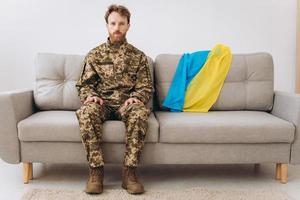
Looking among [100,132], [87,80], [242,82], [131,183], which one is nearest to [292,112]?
[242,82]

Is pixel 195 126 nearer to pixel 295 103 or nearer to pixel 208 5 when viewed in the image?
pixel 295 103

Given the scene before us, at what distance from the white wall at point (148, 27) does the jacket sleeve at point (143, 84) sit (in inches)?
25.7

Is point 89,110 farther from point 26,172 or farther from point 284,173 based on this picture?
point 284,173

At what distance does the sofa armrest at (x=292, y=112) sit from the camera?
2037mm

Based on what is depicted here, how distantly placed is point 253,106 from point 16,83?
1941mm

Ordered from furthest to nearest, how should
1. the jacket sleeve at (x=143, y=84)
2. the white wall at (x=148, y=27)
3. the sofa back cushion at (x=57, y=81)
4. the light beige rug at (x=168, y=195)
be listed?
the white wall at (x=148, y=27)
the sofa back cushion at (x=57, y=81)
the jacket sleeve at (x=143, y=84)
the light beige rug at (x=168, y=195)

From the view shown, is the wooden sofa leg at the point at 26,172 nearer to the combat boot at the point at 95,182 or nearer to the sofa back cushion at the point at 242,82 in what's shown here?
the combat boot at the point at 95,182

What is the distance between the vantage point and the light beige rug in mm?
1842

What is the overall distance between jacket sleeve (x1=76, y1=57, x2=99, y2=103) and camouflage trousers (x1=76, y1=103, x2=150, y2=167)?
23 cm

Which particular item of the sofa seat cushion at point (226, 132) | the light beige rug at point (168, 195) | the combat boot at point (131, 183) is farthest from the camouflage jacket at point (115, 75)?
the light beige rug at point (168, 195)

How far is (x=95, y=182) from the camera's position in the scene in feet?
6.20

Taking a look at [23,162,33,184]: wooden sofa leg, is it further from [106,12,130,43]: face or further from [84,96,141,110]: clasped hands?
[106,12,130,43]: face

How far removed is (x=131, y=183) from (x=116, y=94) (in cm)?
59

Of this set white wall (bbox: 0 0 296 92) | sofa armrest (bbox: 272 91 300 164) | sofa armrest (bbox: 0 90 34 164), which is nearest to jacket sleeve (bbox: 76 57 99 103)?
sofa armrest (bbox: 0 90 34 164)
